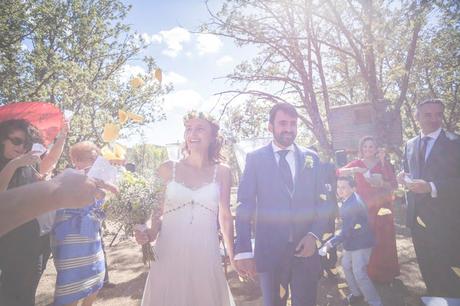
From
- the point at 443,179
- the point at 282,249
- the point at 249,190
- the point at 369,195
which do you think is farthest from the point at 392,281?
the point at 249,190

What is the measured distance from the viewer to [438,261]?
12.6ft

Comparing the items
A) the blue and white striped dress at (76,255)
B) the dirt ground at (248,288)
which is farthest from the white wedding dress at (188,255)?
the dirt ground at (248,288)

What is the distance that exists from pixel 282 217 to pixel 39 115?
3.16m

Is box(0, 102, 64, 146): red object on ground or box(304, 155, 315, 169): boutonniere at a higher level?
box(0, 102, 64, 146): red object on ground

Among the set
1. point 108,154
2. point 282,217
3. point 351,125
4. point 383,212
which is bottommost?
point 383,212

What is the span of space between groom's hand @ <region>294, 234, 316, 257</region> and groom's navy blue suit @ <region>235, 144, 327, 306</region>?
0.09m

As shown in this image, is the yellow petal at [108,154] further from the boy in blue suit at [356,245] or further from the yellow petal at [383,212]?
the yellow petal at [383,212]

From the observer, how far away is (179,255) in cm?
301

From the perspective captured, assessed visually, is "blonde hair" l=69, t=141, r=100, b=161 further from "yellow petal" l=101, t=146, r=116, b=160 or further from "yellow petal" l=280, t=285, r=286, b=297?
"yellow petal" l=280, t=285, r=286, b=297

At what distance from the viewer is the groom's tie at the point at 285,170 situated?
303 cm

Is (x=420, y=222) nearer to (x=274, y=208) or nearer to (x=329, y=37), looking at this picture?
(x=274, y=208)

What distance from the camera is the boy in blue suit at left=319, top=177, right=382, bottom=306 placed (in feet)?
13.7

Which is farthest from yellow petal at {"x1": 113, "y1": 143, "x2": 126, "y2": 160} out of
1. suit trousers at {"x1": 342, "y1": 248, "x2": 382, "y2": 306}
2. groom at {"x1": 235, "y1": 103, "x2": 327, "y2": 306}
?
suit trousers at {"x1": 342, "y1": 248, "x2": 382, "y2": 306}

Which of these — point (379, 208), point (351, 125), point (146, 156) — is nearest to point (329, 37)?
point (351, 125)
